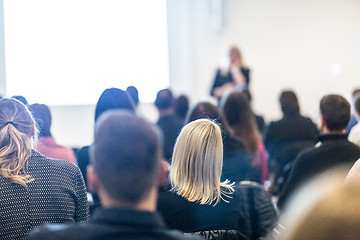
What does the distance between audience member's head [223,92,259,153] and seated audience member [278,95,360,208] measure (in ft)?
3.31

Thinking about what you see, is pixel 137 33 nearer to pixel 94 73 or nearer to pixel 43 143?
pixel 94 73

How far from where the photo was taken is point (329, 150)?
3186mm

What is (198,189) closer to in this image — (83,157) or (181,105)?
(83,157)

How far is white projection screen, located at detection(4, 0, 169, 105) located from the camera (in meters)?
6.64

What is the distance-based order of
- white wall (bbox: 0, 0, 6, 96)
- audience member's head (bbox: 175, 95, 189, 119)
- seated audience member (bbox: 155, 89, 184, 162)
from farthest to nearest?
white wall (bbox: 0, 0, 6, 96), audience member's head (bbox: 175, 95, 189, 119), seated audience member (bbox: 155, 89, 184, 162)

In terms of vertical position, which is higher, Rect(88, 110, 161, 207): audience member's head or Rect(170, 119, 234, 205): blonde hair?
Rect(88, 110, 161, 207): audience member's head

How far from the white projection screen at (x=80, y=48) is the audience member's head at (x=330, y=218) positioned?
6.11m

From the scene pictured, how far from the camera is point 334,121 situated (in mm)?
3221

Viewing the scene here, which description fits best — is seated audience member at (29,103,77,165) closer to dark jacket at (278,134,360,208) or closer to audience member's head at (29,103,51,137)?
audience member's head at (29,103,51,137)

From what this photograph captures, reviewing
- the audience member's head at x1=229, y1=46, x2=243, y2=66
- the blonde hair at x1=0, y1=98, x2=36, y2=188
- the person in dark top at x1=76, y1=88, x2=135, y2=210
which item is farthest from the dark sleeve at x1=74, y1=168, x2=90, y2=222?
the audience member's head at x1=229, y1=46, x2=243, y2=66

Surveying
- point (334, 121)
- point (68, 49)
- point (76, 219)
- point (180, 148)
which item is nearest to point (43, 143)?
point (76, 219)

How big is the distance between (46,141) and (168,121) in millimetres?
1650

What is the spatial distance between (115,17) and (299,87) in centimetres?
313

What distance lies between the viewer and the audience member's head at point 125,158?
1.27 m
